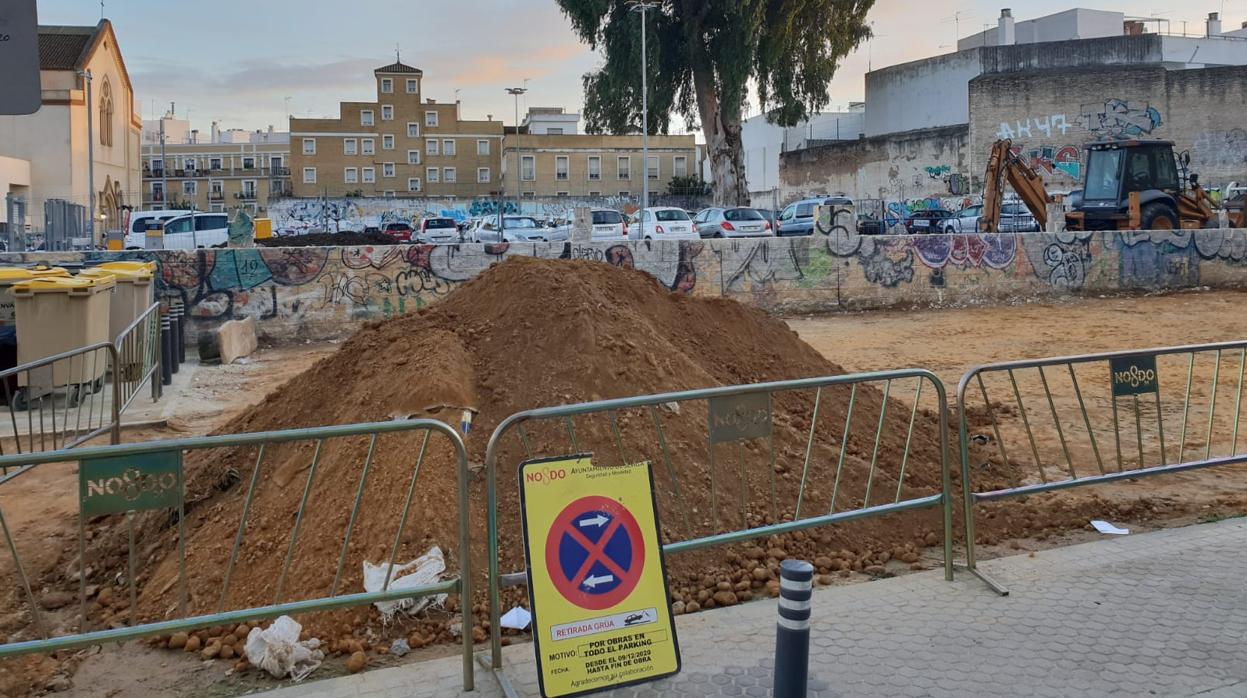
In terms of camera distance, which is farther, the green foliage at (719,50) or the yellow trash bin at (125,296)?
the green foliage at (719,50)

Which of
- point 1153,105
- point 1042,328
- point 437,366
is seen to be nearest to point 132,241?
point 1042,328

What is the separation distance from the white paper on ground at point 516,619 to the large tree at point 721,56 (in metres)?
34.0

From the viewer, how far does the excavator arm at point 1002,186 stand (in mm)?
24469

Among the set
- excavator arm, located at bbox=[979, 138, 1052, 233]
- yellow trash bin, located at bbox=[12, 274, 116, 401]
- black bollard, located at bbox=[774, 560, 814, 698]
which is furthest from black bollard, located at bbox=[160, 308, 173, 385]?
excavator arm, located at bbox=[979, 138, 1052, 233]

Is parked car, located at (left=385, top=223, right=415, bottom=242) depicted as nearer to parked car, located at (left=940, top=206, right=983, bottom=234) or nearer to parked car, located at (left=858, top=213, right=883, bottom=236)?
parked car, located at (left=858, top=213, right=883, bottom=236)

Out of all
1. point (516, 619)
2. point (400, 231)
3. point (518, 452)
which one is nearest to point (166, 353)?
point (518, 452)

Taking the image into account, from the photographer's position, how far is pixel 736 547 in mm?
5676

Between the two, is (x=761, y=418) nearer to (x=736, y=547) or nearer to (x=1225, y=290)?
(x=736, y=547)

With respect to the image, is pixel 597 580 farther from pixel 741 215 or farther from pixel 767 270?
pixel 741 215

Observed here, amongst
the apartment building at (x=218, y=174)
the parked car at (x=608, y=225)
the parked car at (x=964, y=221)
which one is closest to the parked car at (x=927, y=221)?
the parked car at (x=964, y=221)

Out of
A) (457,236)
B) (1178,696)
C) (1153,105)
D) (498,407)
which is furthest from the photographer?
(1153,105)

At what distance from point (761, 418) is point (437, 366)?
233 centimetres

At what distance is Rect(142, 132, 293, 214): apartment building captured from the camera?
94.8 m

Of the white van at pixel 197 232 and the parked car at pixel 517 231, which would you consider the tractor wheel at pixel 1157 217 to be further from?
the white van at pixel 197 232
